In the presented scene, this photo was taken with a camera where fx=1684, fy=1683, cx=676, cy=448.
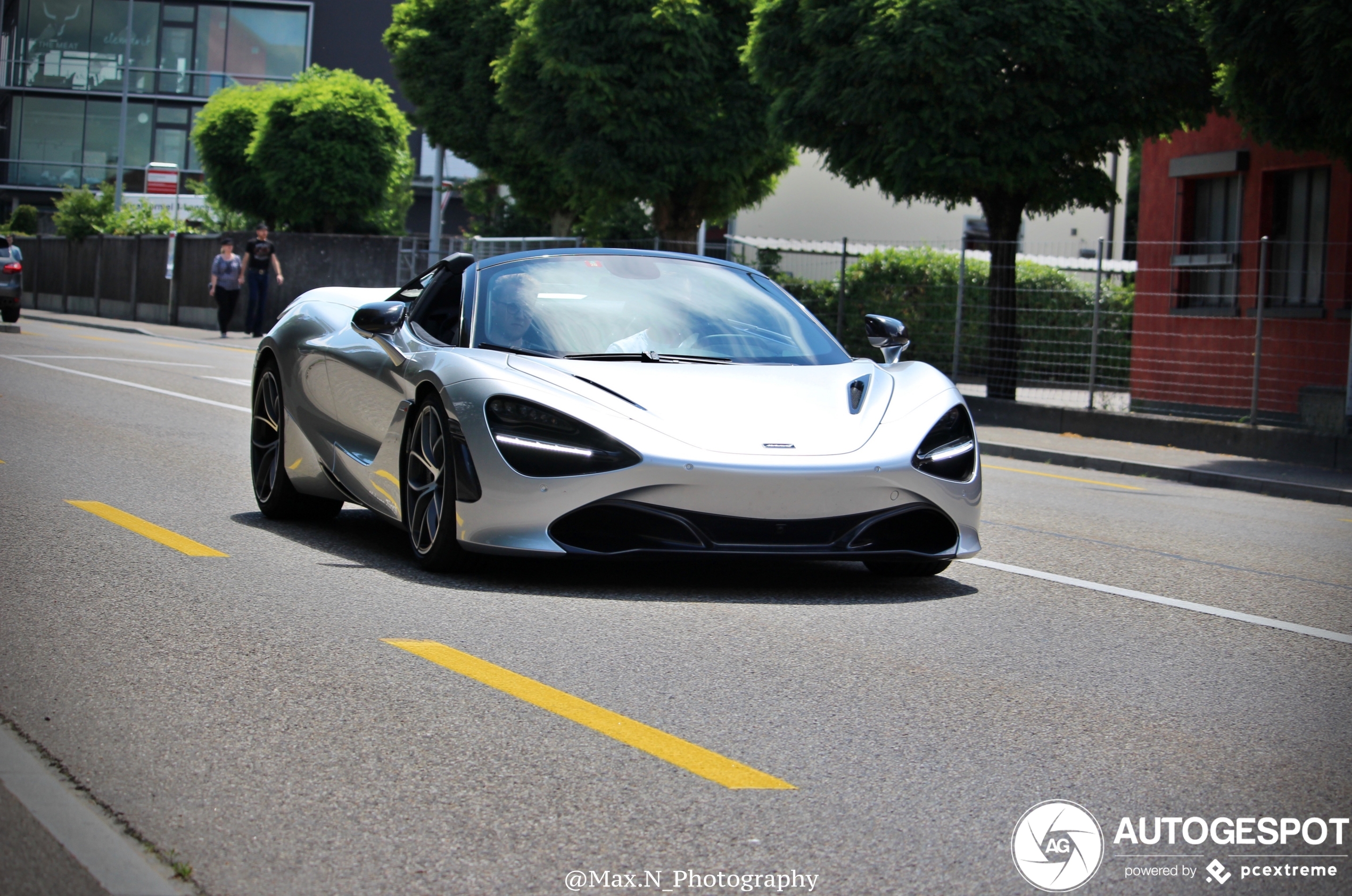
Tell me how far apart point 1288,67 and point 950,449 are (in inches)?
395

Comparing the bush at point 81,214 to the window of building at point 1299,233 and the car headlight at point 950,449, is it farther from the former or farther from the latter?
the car headlight at point 950,449

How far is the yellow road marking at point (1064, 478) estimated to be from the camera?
1308 centimetres

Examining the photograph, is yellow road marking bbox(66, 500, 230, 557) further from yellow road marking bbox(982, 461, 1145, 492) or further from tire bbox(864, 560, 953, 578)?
yellow road marking bbox(982, 461, 1145, 492)

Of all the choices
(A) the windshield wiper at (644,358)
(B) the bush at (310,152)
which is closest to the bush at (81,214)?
(B) the bush at (310,152)

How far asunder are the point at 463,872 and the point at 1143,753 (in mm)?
1870

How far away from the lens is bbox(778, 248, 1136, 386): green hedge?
18.5 metres

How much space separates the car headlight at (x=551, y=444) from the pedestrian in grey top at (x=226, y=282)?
25413mm

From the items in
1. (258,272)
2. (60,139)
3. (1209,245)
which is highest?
(60,139)

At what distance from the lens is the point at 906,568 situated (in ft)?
22.2

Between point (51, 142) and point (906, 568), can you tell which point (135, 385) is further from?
point (51, 142)

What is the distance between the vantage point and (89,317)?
40812 millimetres

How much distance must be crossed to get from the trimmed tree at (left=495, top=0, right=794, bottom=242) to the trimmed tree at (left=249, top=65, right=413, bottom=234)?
1064 centimetres

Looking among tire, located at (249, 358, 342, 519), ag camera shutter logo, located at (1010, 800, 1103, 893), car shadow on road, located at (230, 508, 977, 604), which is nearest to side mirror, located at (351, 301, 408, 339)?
car shadow on road, located at (230, 508, 977, 604)

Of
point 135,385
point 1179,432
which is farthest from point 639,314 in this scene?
point 1179,432
